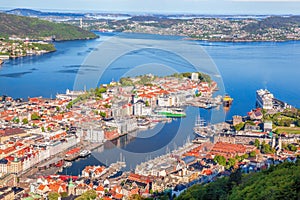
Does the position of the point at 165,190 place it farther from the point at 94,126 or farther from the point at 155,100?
the point at 155,100

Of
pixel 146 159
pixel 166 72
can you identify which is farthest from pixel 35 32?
pixel 146 159

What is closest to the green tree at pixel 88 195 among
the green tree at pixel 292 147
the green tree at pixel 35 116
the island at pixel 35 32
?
the green tree at pixel 292 147

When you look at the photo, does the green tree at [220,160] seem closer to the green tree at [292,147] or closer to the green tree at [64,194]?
the green tree at [292,147]

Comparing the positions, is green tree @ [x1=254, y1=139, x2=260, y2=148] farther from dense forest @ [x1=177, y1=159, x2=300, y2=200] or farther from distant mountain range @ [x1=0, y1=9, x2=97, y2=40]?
distant mountain range @ [x1=0, y1=9, x2=97, y2=40]

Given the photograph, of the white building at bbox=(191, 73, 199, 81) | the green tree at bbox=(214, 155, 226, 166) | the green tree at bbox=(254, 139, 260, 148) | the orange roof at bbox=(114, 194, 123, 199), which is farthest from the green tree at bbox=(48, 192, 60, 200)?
the white building at bbox=(191, 73, 199, 81)

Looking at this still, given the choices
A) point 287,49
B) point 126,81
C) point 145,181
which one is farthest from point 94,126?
point 287,49

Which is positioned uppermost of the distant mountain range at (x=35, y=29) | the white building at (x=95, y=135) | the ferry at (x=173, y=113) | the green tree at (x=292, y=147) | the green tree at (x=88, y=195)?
the distant mountain range at (x=35, y=29)
